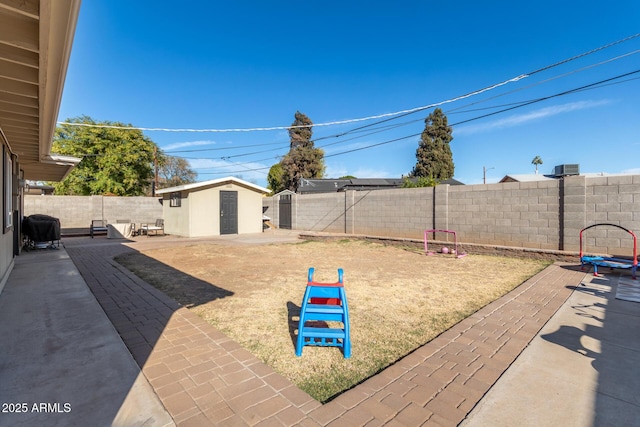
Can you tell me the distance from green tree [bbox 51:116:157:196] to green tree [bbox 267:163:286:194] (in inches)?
675

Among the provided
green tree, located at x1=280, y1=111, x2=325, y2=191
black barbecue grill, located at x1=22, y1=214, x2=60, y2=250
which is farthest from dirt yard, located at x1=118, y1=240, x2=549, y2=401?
green tree, located at x1=280, y1=111, x2=325, y2=191

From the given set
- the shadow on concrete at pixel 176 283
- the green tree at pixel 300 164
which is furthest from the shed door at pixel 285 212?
the green tree at pixel 300 164

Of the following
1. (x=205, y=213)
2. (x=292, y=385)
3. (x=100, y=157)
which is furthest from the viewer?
(x=100, y=157)

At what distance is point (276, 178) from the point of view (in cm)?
4066

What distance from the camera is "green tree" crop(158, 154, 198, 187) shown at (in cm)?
4208

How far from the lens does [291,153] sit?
128ft

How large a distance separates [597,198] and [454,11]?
350 inches

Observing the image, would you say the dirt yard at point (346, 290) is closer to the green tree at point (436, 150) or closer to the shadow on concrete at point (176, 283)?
the shadow on concrete at point (176, 283)

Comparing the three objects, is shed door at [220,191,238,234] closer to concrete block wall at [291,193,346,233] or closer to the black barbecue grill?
concrete block wall at [291,193,346,233]

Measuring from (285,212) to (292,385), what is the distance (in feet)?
55.8

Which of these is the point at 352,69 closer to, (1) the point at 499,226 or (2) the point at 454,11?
(2) the point at 454,11

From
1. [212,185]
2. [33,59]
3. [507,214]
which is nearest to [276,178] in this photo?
[212,185]

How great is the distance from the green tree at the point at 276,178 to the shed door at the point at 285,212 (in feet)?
69.8

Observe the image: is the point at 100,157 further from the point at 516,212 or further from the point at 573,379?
the point at 573,379
